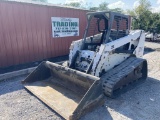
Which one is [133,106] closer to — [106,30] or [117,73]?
[117,73]

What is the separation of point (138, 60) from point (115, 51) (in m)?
0.99

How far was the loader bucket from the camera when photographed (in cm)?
359

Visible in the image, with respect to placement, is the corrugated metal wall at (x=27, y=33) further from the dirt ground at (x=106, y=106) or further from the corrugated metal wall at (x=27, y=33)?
the dirt ground at (x=106, y=106)

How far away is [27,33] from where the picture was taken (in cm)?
760

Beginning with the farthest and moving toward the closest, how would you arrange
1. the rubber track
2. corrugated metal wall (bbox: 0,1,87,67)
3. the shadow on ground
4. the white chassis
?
corrugated metal wall (bbox: 0,1,87,67), the white chassis, the rubber track, the shadow on ground

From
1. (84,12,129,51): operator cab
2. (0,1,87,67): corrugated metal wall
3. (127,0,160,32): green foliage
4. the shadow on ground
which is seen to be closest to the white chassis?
(84,12,129,51): operator cab

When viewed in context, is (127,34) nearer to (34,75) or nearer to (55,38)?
(34,75)

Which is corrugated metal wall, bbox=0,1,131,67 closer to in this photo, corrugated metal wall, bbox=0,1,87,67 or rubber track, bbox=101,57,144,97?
corrugated metal wall, bbox=0,1,87,67

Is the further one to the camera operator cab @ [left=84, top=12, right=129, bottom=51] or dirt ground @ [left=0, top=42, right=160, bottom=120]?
operator cab @ [left=84, top=12, right=129, bottom=51]

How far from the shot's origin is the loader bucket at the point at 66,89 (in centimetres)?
359

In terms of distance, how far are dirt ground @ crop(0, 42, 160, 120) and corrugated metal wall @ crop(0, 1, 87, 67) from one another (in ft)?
7.79

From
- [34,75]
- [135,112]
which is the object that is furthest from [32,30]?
[135,112]

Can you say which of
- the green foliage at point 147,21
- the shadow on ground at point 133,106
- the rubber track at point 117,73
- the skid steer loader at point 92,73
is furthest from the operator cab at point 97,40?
the green foliage at point 147,21

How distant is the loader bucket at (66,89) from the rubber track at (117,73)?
19.2 inches
